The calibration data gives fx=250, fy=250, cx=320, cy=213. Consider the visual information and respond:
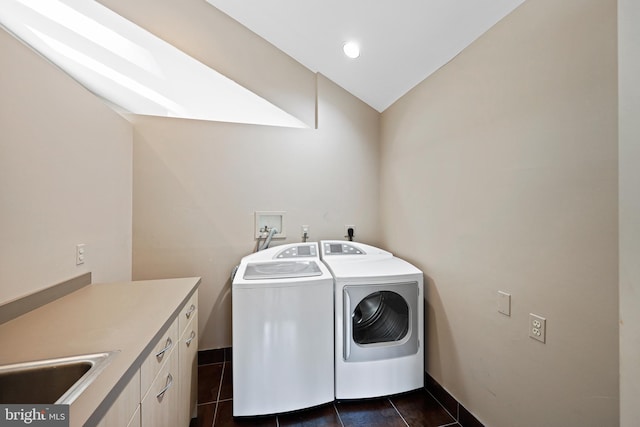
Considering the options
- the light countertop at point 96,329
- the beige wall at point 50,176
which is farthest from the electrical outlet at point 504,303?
the beige wall at point 50,176

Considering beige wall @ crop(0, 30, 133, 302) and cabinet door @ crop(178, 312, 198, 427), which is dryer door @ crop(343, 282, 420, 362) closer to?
cabinet door @ crop(178, 312, 198, 427)

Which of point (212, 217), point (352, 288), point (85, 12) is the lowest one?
point (352, 288)

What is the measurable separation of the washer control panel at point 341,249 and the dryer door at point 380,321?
1.63 feet

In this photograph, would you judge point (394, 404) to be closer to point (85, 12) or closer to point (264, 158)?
point (264, 158)

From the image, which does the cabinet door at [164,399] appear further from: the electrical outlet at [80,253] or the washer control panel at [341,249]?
the washer control panel at [341,249]

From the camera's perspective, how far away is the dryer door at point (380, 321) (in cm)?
167

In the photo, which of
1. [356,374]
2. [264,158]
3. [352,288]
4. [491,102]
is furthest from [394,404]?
[264,158]

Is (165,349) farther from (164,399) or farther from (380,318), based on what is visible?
(380,318)

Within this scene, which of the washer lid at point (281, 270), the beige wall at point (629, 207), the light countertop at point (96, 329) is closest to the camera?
the beige wall at point (629, 207)

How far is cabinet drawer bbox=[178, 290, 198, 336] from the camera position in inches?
49.6

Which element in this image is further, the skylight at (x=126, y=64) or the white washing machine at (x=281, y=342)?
the skylight at (x=126, y=64)

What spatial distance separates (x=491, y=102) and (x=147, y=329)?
6.35ft

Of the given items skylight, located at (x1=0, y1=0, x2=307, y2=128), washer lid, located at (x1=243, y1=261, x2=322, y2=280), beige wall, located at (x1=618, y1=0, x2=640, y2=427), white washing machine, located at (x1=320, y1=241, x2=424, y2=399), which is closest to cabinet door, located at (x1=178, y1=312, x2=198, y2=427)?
washer lid, located at (x1=243, y1=261, x2=322, y2=280)

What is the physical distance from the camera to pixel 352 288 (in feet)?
5.51
